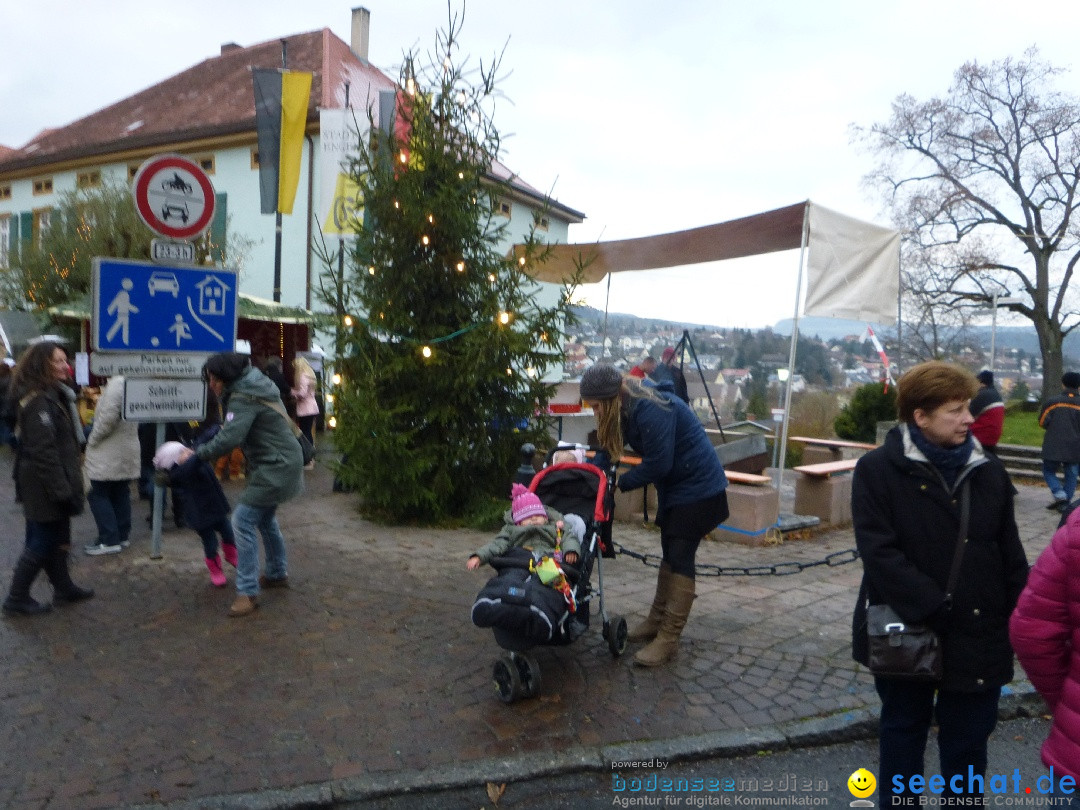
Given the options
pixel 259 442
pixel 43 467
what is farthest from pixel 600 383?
pixel 43 467

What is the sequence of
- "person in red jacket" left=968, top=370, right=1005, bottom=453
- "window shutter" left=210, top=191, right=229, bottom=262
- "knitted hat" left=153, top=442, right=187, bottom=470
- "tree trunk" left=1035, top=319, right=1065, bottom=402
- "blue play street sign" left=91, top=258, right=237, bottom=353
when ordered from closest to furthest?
"knitted hat" left=153, top=442, right=187, bottom=470, "blue play street sign" left=91, top=258, right=237, bottom=353, "person in red jacket" left=968, top=370, right=1005, bottom=453, "window shutter" left=210, top=191, right=229, bottom=262, "tree trunk" left=1035, top=319, right=1065, bottom=402

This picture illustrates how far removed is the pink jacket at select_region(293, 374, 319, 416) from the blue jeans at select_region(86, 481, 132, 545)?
4691 millimetres

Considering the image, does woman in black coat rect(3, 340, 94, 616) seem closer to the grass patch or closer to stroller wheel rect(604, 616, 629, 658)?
stroller wheel rect(604, 616, 629, 658)

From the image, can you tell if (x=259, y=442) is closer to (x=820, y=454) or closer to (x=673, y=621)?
(x=673, y=621)

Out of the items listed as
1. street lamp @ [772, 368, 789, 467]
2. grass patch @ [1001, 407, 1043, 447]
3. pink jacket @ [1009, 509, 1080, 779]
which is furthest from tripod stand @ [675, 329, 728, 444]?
pink jacket @ [1009, 509, 1080, 779]

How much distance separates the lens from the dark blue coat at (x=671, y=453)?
4.71 m

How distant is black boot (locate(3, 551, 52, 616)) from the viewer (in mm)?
5555

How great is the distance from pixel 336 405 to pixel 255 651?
3975 mm

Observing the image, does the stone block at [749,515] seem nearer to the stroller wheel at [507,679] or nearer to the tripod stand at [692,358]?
the tripod stand at [692,358]

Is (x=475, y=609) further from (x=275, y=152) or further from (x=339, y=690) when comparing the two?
(x=275, y=152)

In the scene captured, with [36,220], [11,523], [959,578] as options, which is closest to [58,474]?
[11,523]

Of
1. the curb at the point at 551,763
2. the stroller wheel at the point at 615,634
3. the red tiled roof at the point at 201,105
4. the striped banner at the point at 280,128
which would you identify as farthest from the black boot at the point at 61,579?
the red tiled roof at the point at 201,105

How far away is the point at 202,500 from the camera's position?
611 centimetres

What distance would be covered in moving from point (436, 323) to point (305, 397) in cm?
432
